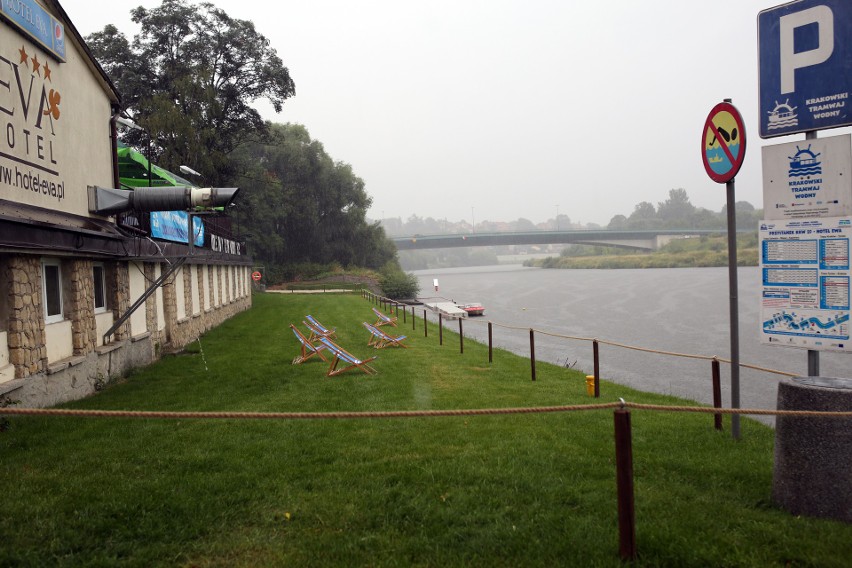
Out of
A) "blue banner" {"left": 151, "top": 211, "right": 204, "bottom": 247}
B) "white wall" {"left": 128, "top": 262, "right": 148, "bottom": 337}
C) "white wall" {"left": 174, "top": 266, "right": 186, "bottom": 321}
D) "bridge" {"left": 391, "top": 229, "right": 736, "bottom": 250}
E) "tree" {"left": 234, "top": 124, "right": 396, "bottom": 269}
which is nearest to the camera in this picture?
"white wall" {"left": 128, "top": 262, "right": 148, "bottom": 337}

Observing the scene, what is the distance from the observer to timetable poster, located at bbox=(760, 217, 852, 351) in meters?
5.17

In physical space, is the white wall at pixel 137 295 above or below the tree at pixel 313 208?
below

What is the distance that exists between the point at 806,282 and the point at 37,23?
964cm

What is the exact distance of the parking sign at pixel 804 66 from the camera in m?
5.25

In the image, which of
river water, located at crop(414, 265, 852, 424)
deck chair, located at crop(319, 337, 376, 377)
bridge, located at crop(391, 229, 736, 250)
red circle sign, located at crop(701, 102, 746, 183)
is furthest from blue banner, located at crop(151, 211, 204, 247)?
bridge, located at crop(391, 229, 736, 250)

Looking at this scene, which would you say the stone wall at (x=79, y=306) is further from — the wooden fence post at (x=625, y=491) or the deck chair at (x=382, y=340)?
the wooden fence post at (x=625, y=491)

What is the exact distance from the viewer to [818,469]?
13.7 feet

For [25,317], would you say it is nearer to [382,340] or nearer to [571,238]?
[382,340]

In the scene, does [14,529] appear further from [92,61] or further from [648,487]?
[92,61]

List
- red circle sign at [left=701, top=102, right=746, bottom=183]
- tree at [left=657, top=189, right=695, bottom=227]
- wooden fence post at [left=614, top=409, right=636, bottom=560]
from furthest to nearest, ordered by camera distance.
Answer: tree at [left=657, top=189, right=695, bottom=227]
red circle sign at [left=701, top=102, right=746, bottom=183]
wooden fence post at [left=614, top=409, right=636, bottom=560]

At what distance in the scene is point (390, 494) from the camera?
4.70 m

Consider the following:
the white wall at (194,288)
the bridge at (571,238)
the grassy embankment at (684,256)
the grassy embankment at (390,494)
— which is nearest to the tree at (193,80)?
the white wall at (194,288)

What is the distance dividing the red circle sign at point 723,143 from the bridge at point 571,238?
269ft

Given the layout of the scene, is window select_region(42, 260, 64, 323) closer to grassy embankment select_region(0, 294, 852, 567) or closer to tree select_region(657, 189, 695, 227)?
grassy embankment select_region(0, 294, 852, 567)
